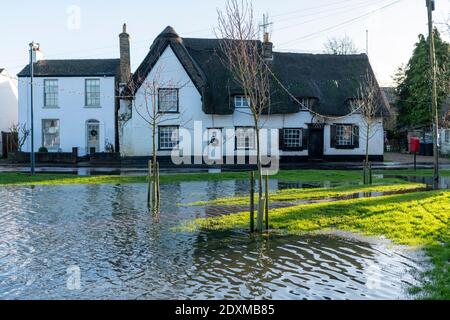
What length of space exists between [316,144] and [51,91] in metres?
22.0

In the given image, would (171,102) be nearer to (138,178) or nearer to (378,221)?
(138,178)

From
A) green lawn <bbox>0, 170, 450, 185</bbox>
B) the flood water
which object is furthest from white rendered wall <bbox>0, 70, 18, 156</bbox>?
the flood water

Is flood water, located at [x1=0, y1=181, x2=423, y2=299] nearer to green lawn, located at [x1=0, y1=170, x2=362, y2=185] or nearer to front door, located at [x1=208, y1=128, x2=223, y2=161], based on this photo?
green lawn, located at [x1=0, y1=170, x2=362, y2=185]

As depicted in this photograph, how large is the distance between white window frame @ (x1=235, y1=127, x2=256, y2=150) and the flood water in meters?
24.9

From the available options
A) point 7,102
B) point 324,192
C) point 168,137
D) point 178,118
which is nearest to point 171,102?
point 178,118

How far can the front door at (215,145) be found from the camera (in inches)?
1501

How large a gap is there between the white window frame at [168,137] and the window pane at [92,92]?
22.9ft

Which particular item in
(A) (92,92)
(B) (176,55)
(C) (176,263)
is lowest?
(C) (176,263)

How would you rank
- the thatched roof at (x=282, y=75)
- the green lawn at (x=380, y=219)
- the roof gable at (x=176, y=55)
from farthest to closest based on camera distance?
1. the thatched roof at (x=282, y=75)
2. the roof gable at (x=176, y=55)
3. the green lawn at (x=380, y=219)

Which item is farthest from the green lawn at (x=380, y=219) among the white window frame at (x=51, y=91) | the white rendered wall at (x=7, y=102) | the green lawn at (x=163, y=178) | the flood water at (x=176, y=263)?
the white rendered wall at (x=7, y=102)

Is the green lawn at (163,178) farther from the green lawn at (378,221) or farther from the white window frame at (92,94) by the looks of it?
the white window frame at (92,94)

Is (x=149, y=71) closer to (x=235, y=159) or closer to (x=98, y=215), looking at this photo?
(x=235, y=159)

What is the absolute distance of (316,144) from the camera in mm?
40375

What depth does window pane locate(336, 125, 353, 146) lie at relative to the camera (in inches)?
1593
